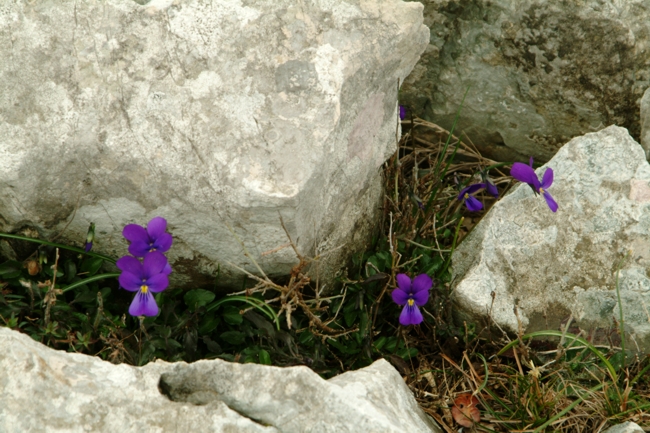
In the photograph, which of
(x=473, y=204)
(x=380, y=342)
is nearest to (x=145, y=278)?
Result: (x=380, y=342)

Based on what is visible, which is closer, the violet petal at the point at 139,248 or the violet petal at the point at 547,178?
the violet petal at the point at 139,248

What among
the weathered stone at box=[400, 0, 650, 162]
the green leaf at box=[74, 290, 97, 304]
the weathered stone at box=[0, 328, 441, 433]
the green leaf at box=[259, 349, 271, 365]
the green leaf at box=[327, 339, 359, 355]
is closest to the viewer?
the weathered stone at box=[0, 328, 441, 433]

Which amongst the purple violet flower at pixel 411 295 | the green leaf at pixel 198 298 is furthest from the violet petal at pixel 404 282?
the green leaf at pixel 198 298

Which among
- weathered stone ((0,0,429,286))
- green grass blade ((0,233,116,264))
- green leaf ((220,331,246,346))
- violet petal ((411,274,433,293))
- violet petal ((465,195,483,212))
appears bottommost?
green leaf ((220,331,246,346))

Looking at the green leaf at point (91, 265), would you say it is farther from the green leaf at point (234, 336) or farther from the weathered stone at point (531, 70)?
the weathered stone at point (531, 70)

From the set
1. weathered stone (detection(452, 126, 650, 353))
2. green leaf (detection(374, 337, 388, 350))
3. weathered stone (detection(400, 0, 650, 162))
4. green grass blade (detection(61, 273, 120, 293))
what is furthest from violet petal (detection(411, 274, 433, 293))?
weathered stone (detection(400, 0, 650, 162))

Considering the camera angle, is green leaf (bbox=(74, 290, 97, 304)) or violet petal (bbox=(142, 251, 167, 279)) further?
green leaf (bbox=(74, 290, 97, 304))

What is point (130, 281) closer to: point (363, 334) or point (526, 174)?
point (363, 334)

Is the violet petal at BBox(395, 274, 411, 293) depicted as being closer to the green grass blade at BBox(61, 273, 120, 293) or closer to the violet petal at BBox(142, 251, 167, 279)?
the violet petal at BBox(142, 251, 167, 279)
